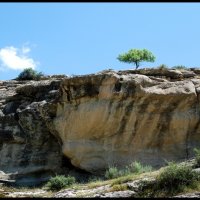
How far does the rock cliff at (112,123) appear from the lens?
88.4ft

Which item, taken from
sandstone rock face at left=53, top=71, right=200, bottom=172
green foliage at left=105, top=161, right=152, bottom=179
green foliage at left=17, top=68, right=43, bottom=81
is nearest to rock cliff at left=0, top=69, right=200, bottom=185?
sandstone rock face at left=53, top=71, right=200, bottom=172

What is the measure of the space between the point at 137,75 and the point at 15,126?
9845mm

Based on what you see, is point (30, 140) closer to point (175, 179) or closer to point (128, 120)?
point (128, 120)

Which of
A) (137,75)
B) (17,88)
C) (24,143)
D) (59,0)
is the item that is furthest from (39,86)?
(59,0)

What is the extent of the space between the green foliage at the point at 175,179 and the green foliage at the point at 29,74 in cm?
2241

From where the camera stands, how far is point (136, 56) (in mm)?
54156

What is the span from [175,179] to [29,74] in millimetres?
23623

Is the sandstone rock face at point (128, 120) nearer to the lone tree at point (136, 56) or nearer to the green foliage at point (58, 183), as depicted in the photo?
the green foliage at point (58, 183)

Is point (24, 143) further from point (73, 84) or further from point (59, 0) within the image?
point (59, 0)

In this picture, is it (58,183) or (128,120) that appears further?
(128,120)

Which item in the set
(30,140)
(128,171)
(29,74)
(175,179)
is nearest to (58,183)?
(128,171)

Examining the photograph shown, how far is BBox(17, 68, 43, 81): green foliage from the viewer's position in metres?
38.4

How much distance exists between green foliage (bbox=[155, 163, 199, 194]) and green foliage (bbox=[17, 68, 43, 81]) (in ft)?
73.5

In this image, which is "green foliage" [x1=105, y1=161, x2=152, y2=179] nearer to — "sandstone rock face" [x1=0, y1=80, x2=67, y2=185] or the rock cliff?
the rock cliff
